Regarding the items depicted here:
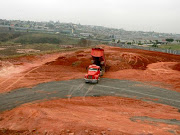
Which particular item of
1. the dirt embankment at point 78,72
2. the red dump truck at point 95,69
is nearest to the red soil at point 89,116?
Result: the red dump truck at point 95,69

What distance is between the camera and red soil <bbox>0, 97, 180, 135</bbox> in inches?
425

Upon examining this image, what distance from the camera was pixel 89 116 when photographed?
43.3 feet

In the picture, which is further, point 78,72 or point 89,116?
point 78,72

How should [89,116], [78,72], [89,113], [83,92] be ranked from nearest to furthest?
1. [89,116]
2. [89,113]
3. [83,92]
4. [78,72]

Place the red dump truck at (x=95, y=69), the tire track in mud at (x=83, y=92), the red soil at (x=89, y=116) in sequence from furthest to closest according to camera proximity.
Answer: the red dump truck at (x=95, y=69) < the tire track in mud at (x=83, y=92) < the red soil at (x=89, y=116)

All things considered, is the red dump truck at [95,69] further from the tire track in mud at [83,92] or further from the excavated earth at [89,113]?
the excavated earth at [89,113]

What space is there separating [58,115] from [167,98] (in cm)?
1214

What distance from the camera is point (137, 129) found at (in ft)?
35.6

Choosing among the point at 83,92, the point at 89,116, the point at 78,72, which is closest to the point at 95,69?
the point at 83,92

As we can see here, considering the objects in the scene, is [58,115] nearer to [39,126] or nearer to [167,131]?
[39,126]

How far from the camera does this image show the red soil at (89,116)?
1079 cm

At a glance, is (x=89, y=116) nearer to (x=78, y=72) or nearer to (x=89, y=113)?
(x=89, y=113)

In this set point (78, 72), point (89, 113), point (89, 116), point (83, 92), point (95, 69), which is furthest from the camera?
point (78, 72)

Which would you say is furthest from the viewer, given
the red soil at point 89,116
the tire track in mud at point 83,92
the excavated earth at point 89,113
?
the tire track in mud at point 83,92
